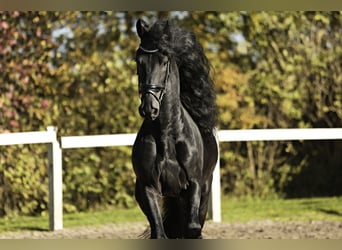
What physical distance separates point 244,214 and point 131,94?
6.92 ft

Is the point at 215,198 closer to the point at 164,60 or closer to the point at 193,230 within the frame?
the point at 193,230

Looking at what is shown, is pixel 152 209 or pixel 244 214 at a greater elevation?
pixel 152 209

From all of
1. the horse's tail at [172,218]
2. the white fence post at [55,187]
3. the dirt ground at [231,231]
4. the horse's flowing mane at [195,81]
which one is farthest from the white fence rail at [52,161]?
the horse's flowing mane at [195,81]

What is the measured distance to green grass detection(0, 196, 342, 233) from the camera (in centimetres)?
833

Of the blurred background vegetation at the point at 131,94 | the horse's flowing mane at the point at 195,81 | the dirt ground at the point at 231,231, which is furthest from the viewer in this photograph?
the blurred background vegetation at the point at 131,94

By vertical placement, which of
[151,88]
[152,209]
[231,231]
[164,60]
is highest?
[164,60]

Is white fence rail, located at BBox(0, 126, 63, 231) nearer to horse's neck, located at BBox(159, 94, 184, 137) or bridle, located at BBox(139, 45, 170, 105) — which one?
horse's neck, located at BBox(159, 94, 184, 137)

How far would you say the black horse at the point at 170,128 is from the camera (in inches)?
142

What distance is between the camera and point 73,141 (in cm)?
768

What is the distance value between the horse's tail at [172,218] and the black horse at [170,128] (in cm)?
25

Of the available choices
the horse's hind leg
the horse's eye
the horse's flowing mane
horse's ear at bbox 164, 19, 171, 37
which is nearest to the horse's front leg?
the horse's hind leg

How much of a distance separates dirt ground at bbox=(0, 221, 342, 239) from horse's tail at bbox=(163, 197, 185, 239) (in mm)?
2438

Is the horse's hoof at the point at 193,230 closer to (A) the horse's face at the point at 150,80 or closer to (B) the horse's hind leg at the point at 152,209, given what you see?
(B) the horse's hind leg at the point at 152,209

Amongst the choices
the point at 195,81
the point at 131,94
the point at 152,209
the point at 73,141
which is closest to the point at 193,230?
the point at 152,209
